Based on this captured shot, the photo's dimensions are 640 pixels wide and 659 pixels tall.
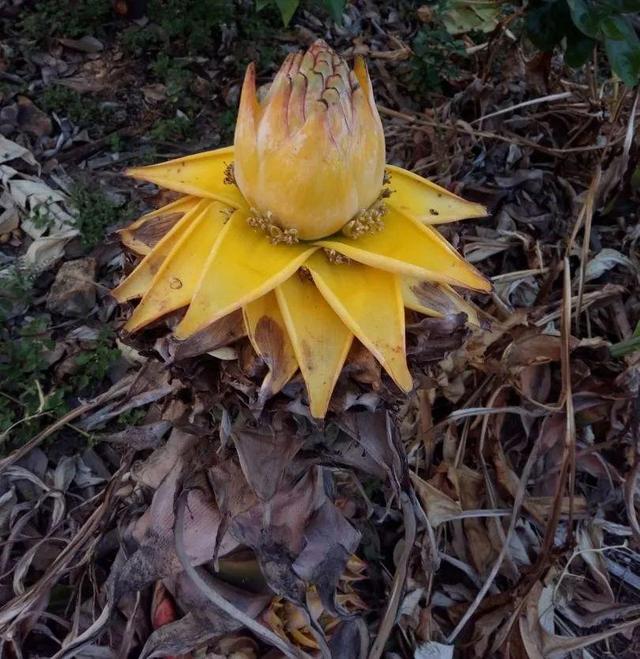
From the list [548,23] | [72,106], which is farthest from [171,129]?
[548,23]

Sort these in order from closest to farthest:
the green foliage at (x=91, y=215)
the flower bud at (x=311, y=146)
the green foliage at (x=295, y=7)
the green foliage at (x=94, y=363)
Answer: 1. the flower bud at (x=311, y=146)
2. the green foliage at (x=295, y=7)
3. the green foliage at (x=94, y=363)
4. the green foliage at (x=91, y=215)

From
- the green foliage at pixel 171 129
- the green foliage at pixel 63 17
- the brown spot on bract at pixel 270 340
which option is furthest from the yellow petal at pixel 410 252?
the green foliage at pixel 63 17

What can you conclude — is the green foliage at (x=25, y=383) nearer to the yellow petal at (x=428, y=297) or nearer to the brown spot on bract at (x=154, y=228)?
the brown spot on bract at (x=154, y=228)

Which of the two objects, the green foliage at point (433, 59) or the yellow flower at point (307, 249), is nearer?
A: the yellow flower at point (307, 249)

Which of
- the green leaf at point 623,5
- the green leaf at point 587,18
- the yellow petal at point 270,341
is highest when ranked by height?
the green leaf at point 623,5

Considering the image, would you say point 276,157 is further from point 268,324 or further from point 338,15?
point 338,15

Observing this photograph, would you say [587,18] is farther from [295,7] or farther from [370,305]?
[370,305]

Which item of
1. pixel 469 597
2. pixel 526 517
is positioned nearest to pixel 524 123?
pixel 526 517
